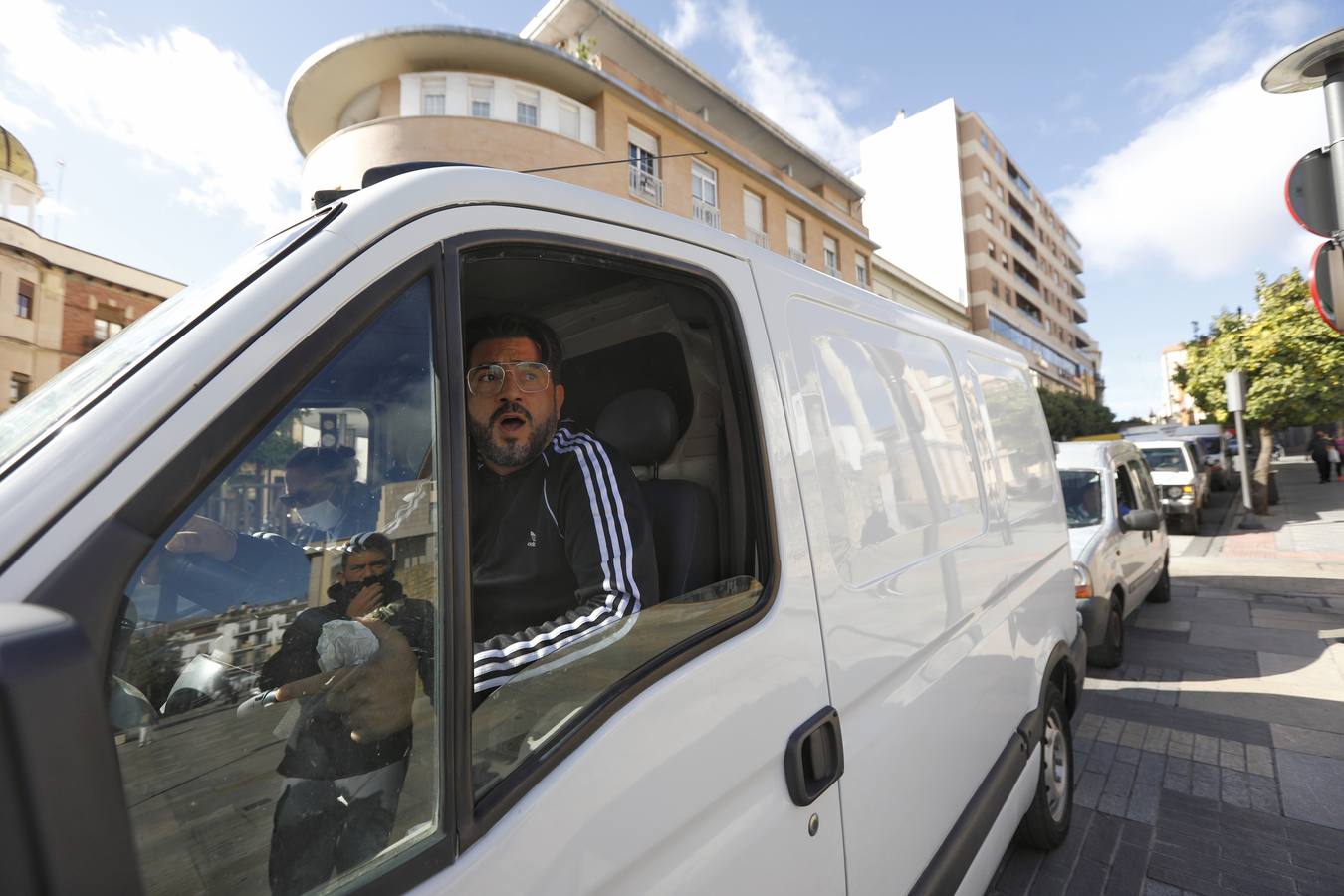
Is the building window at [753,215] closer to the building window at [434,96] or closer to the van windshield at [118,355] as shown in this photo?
the building window at [434,96]

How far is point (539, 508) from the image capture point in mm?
1651

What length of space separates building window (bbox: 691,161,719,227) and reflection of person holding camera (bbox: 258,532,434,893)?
67.0 feet

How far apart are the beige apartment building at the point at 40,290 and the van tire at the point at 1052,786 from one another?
27.1 meters

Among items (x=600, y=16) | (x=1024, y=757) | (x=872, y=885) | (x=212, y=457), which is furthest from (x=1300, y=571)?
(x=600, y=16)

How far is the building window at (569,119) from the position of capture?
18.5 m

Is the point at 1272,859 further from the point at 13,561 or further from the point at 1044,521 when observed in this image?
the point at 13,561

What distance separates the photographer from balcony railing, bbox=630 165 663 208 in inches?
731

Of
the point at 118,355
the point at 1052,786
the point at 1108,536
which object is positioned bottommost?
the point at 1052,786

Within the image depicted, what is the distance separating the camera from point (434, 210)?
3.53 feet

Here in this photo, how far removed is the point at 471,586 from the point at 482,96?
19.7m

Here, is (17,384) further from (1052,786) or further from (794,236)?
(1052,786)

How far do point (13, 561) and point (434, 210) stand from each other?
681 millimetres

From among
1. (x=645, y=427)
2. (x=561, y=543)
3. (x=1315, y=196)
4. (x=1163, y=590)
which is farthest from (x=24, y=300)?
(x=1315, y=196)

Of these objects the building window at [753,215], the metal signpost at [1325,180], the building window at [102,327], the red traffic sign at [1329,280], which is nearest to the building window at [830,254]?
the building window at [753,215]
